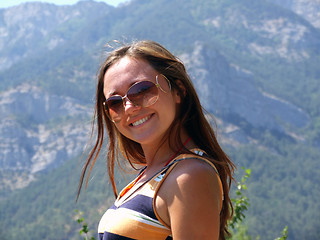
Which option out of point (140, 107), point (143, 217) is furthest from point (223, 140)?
point (143, 217)

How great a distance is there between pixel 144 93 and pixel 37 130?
185168 mm

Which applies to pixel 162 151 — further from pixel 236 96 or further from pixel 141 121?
pixel 236 96

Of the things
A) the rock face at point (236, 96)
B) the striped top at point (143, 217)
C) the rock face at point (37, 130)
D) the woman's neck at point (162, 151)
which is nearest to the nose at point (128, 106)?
the woman's neck at point (162, 151)

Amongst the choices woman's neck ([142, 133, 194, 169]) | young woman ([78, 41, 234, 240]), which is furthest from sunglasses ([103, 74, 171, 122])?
woman's neck ([142, 133, 194, 169])

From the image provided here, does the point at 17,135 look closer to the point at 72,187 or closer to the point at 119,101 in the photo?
the point at 72,187

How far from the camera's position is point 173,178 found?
72.1 inches

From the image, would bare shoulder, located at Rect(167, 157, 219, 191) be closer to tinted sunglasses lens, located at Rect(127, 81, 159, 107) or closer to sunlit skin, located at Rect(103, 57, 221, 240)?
sunlit skin, located at Rect(103, 57, 221, 240)

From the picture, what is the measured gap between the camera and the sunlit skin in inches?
69.1

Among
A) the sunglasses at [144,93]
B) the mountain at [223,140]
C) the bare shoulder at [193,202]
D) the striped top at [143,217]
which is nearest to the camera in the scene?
the bare shoulder at [193,202]

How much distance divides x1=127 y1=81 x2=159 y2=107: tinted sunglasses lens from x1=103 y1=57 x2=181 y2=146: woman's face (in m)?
0.02

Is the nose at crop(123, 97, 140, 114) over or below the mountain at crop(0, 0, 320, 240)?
over

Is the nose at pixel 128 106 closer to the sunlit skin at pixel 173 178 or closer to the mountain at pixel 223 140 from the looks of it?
the sunlit skin at pixel 173 178

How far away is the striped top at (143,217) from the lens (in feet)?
6.10

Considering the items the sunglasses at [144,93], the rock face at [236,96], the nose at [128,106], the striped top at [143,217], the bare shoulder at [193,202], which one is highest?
the sunglasses at [144,93]
